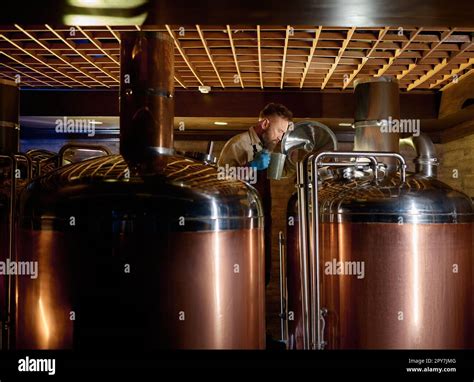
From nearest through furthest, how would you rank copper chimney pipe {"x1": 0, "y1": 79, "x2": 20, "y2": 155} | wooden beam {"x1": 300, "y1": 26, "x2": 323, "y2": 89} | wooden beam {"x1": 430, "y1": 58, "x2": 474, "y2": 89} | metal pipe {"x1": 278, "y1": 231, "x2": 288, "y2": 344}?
wooden beam {"x1": 300, "y1": 26, "x2": 323, "y2": 89} → copper chimney pipe {"x1": 0, "y1": 79, "x2": 20, "y2": 155} → metal pipe {"x1": 278, "y1": 231, "x2": 288, "y2": 344} → wooden beam {"x1": 430, "y1": 58, "x2": 474, "y2": 89}

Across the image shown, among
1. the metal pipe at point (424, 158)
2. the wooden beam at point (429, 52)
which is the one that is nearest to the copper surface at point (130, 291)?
the metal pipe at point (424, 158)

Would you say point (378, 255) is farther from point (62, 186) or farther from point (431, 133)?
point (431, 133)

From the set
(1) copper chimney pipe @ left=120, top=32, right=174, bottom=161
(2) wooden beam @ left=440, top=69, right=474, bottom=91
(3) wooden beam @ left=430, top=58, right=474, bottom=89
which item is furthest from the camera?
(2) wooden beam @ left=440, top=69, right=474, bottom=91

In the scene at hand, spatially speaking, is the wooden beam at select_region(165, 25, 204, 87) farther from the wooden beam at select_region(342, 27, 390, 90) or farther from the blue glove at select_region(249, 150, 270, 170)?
the wooden beam at select_region(342, 27, 390, 90)

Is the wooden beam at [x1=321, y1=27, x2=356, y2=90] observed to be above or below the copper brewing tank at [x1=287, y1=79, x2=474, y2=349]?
above

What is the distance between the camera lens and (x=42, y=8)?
2836 millimetres

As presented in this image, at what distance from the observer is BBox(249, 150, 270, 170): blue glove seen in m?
3.79

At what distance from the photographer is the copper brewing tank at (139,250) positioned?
2107 mm

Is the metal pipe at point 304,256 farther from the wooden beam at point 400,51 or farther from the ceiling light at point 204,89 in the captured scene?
the ceiling light at point 204,89

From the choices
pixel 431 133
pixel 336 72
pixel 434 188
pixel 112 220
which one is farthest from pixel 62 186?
pixel 431 133

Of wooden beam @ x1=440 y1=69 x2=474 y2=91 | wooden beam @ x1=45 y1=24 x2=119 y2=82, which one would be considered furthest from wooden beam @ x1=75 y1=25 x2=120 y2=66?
wooden beam @ x1=440 y1=69 x2=474 y2=91

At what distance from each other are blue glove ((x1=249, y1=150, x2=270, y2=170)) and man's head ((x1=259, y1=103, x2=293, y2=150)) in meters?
0.20

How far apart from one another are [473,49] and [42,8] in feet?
10.8

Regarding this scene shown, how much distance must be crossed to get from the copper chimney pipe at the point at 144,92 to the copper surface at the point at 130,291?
1.66 feet
